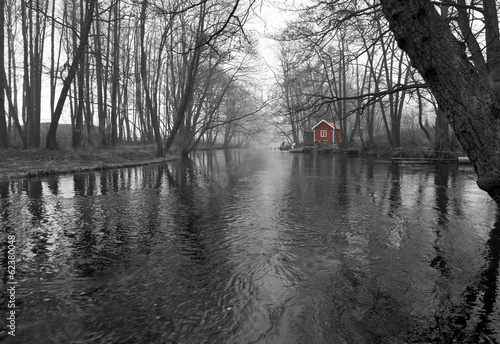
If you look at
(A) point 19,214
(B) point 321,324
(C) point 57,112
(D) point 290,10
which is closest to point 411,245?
(B) point 321,324

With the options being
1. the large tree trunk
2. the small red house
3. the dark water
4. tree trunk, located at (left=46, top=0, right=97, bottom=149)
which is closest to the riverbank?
tree trunk, located at (left=46, top=0, right=97, bottom=149)

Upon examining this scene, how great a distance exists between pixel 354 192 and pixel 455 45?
747cm

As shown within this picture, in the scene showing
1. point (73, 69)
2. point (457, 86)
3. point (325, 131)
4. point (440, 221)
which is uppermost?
point (73, 69)

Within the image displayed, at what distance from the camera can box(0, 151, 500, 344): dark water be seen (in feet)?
8.51

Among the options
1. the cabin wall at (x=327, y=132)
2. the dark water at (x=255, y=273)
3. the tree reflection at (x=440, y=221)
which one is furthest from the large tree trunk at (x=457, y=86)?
the cabin wall at (x=327, y=132)

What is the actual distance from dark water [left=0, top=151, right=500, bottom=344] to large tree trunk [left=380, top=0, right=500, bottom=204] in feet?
4.90

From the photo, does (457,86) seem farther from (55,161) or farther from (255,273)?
(55,161)

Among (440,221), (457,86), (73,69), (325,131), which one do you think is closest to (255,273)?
(457,86)

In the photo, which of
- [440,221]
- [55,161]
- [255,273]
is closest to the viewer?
[255,273]

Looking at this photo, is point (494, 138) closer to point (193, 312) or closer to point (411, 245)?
point (193, 312)

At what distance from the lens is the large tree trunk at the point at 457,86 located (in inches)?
73.4

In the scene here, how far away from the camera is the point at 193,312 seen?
2.82m

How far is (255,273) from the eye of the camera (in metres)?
3.63

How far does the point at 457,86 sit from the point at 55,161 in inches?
656
